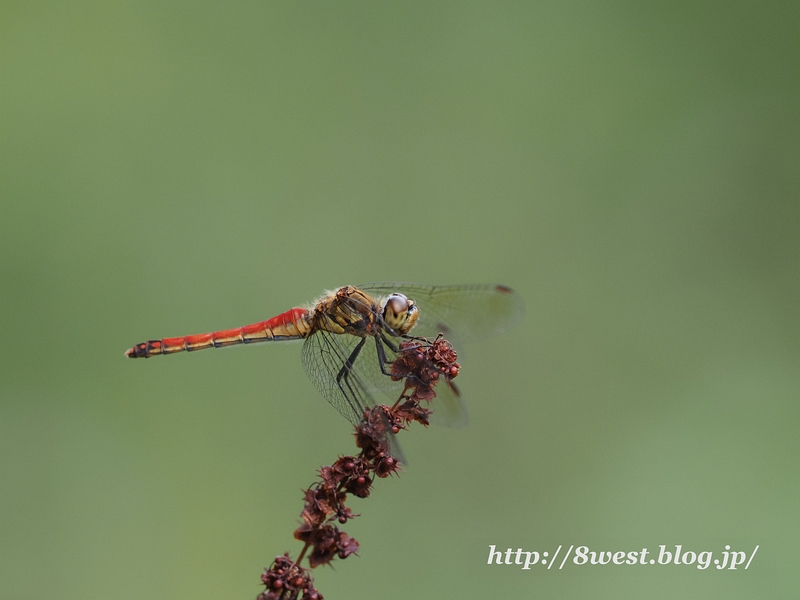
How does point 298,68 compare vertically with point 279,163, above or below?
above

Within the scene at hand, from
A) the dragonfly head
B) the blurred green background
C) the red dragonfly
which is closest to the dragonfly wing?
the red dragonfly

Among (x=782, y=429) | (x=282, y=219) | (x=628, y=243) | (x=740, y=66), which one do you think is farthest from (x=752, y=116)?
(x=282, y=219)

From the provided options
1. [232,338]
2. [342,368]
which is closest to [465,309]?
[342,368]

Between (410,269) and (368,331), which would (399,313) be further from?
(410,269)

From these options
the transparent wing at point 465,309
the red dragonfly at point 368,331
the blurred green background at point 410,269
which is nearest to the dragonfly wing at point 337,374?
the red dragonfly at point 368,331

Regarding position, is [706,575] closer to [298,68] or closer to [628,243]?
[628,243]

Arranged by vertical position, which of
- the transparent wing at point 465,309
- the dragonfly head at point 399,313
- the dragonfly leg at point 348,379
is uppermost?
the transparent wing at point 465,309

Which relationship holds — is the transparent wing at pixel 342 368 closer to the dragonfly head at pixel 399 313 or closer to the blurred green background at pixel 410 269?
the dragonfly head at pixel 399 313
